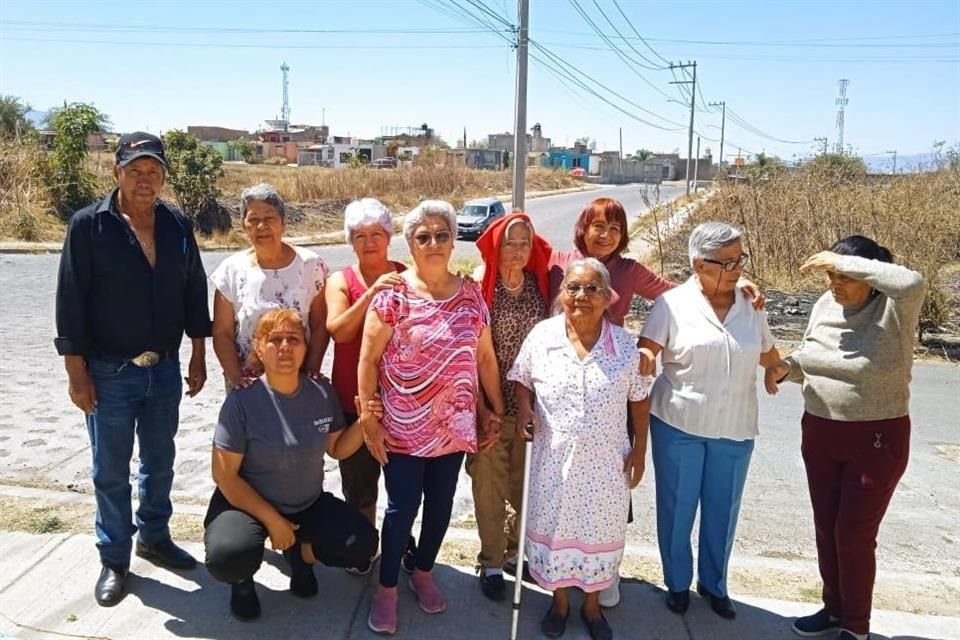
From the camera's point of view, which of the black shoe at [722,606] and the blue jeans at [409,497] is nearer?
the blue jeans at [409,497]

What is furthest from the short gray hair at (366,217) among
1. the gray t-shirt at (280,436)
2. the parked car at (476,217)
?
the parked car at (476,217)

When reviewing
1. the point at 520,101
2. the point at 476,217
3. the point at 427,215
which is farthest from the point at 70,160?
the point at 427,215

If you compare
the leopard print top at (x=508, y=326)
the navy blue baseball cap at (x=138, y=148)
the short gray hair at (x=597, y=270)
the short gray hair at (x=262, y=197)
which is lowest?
the leopard print top at (x=508, y=326)

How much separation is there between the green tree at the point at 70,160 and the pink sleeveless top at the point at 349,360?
2209 cm

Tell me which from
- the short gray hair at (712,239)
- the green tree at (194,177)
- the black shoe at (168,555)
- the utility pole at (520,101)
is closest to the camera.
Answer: the short gray hair at (712,239)

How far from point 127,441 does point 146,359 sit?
373mm

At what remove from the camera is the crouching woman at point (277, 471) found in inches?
115

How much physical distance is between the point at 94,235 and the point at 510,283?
1719 millimetres

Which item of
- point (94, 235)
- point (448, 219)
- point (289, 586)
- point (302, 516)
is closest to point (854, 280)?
point (448, 219)

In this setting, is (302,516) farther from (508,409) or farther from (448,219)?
(448,219)

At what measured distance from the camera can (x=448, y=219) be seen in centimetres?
289

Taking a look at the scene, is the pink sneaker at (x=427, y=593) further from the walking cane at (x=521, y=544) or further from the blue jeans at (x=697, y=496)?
the blue jeans at (x=697, y=496)

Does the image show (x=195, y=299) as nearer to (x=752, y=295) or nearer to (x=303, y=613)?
(x=303, y=613)

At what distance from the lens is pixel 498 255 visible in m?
3.12
